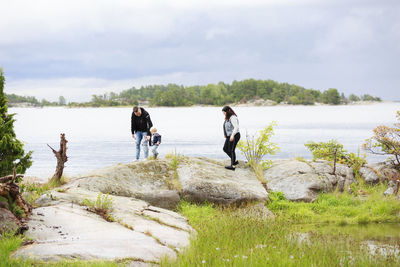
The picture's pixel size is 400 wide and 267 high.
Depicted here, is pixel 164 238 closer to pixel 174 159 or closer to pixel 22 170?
pixel 22 170

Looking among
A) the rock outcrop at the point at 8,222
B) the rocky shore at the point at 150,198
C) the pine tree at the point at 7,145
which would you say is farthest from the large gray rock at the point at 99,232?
the pine tree at the point at 7,145

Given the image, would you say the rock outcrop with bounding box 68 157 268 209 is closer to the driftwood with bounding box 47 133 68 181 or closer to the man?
the driftwood with bounding box 47 133 68 181

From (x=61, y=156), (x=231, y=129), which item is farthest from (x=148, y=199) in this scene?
(x=231, y=129)

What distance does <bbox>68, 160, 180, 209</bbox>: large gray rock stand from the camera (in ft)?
45.4

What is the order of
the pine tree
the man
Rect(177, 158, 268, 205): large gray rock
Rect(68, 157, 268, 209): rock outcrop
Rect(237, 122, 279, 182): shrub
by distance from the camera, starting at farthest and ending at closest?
Rect(237, 122, 279, 182): shrub, the man, Rect(177, 158, 268, 205): large gray rock, Rect(68, 157, 268, 209): rock outcrop, the pine tree

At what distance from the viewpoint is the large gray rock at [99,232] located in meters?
7.38

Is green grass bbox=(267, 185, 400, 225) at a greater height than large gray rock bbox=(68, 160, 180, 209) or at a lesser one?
lesser

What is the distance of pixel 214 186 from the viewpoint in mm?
14914

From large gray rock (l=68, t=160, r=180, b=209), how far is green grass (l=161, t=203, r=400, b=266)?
145 inches

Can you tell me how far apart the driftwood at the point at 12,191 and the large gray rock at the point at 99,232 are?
31 centimetres

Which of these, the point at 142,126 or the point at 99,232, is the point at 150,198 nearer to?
the point at 142,126

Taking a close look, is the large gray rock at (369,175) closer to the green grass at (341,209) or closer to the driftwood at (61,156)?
the green grass at (341,209)

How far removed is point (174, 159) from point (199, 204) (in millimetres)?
2625

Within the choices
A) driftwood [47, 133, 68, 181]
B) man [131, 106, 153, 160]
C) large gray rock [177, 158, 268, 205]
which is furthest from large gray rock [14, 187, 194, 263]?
man [131, 106, 153, 160]
